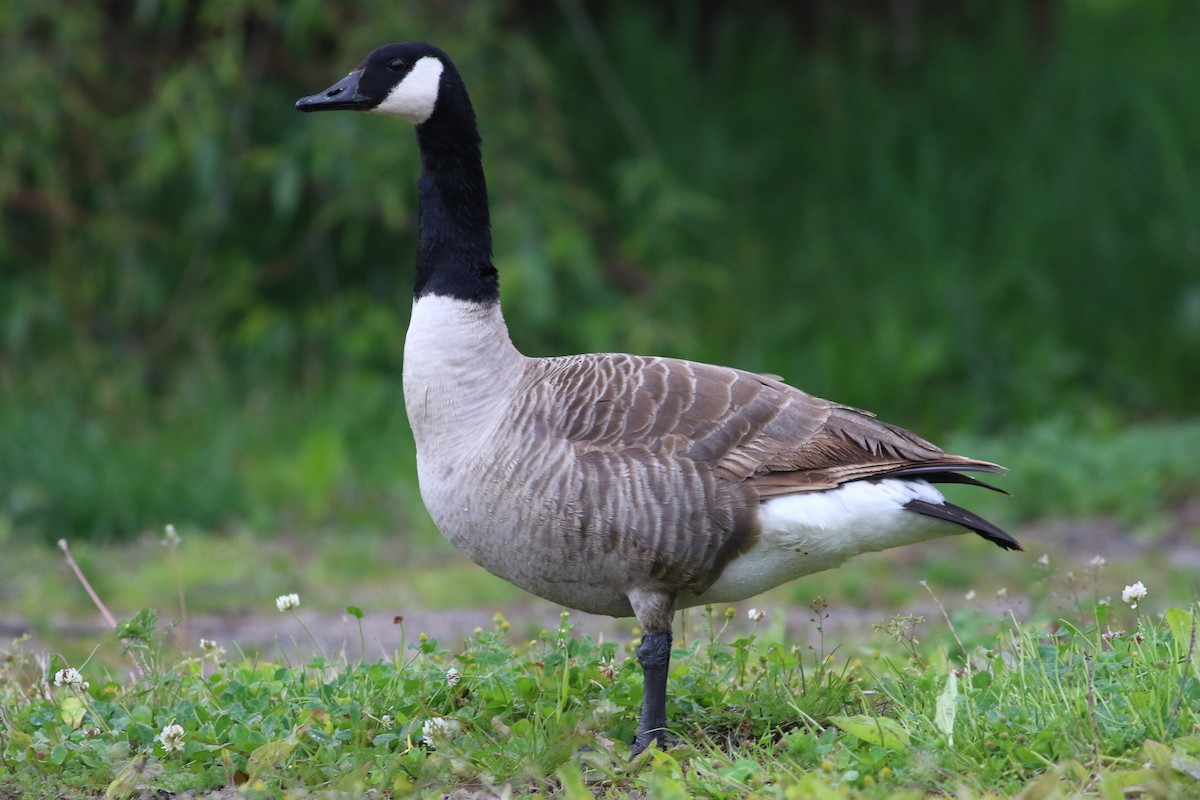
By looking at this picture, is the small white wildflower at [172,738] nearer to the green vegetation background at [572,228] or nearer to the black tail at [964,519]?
the black tail at [964,519]

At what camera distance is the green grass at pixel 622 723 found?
10.6 ft

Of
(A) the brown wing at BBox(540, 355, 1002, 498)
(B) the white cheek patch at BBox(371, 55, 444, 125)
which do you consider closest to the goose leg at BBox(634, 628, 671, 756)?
(A) the brown wing at BBox(540, 355, 1002, 498)

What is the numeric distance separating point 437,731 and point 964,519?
4.83 ft

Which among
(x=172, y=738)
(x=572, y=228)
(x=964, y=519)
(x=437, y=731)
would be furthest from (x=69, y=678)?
(x=572, y=228)

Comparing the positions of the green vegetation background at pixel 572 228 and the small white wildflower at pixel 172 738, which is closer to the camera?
the small white wildflower at pixel 172 738

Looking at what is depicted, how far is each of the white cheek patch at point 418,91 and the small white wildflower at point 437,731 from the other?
190 cm

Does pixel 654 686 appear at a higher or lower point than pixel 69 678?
higher

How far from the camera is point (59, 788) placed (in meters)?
3.47

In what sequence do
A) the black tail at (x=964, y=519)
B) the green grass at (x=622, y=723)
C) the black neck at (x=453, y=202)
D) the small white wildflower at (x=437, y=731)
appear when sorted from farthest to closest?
1. the black neck at (x=453, y=202)
2. the black tail at (x=964, y=519)
3. the small white wildflower at (x=437, y=731)
4. the green grass at (x=622, y=723)

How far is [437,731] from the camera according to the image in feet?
→ 11.6

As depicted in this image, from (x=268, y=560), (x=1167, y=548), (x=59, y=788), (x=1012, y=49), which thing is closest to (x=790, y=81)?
(x=1012, y=49)

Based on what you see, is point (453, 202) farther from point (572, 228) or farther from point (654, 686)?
point (572, 228)

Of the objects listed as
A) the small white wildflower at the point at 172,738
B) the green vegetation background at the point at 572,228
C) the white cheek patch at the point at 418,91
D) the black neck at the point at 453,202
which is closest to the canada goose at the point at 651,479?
the black neck at the point at 453,202

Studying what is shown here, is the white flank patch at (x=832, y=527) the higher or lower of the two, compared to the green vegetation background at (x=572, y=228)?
lower
